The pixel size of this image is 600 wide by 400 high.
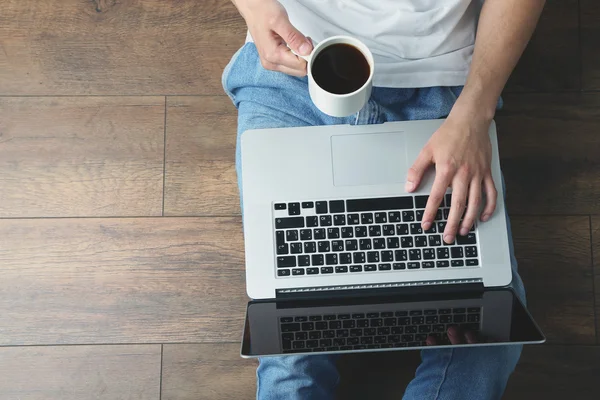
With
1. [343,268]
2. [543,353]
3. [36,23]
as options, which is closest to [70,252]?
[36,23]

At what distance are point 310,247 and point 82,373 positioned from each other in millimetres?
627

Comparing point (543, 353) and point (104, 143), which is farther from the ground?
point (104, 143)

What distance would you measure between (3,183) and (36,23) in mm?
371

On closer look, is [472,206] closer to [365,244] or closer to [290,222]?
[365,244]

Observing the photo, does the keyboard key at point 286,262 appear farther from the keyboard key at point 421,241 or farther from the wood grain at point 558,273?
the wood grain at point 558,273

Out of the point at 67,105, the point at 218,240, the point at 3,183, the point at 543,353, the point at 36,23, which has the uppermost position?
the point at 36,23

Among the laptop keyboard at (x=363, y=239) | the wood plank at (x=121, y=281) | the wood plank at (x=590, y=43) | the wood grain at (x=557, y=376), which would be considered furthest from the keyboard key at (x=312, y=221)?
the wood plank at (x=590, y=43)

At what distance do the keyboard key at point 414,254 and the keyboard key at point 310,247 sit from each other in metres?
0.15

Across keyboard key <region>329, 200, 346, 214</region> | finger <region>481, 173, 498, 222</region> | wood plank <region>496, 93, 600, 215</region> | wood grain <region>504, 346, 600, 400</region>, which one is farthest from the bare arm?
wood grain <region>504, 346, 600, 400</region>

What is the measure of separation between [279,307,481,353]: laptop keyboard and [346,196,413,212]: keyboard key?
0.16 m

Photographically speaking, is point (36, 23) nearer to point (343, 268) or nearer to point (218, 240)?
point (218, 240)

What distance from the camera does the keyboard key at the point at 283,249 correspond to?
3.10ft

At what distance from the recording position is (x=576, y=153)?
129 cm

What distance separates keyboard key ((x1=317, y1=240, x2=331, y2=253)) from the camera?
37.3 inches
